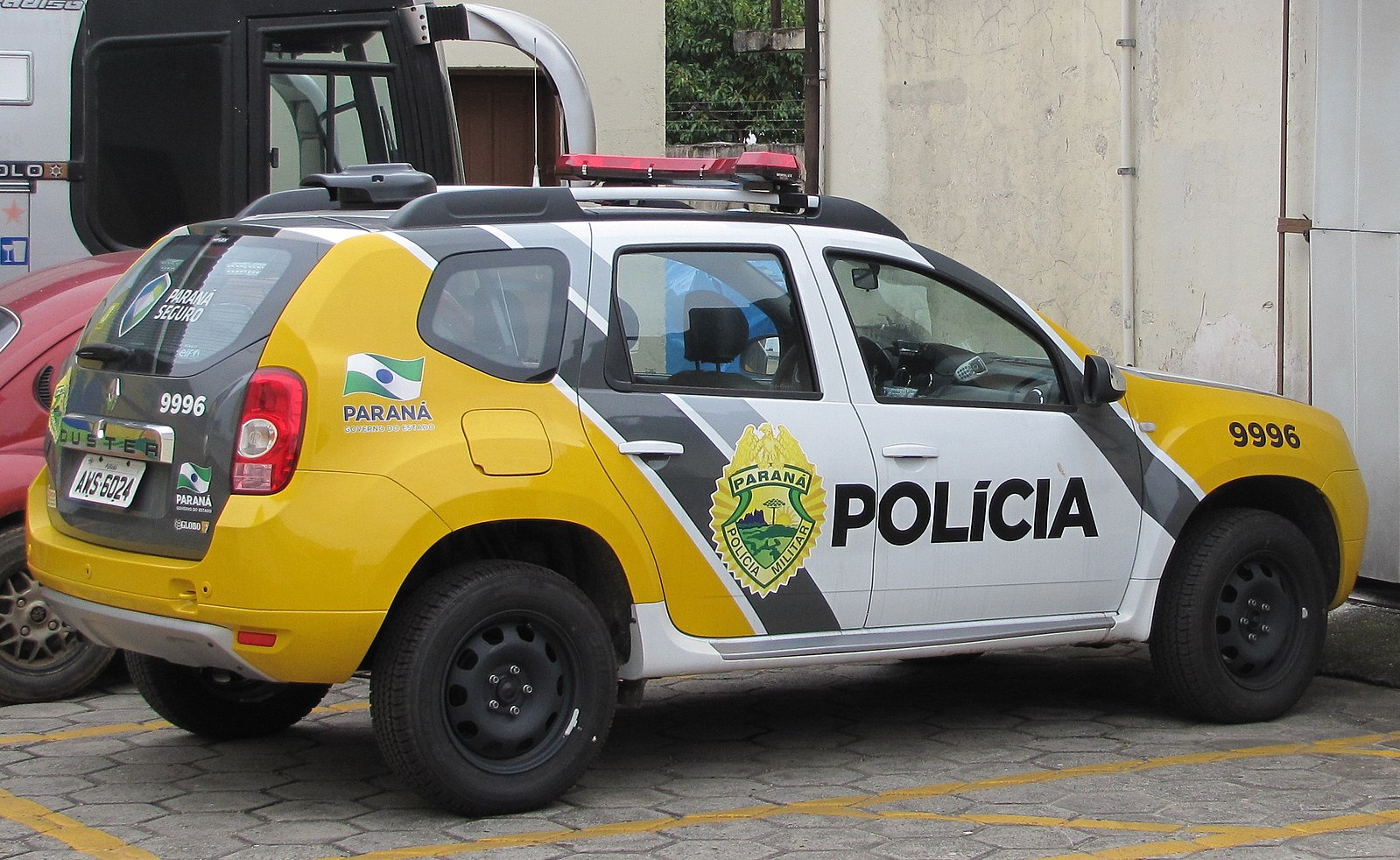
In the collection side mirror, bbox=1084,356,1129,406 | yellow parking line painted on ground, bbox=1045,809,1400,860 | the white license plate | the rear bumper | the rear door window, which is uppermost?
the rear door window

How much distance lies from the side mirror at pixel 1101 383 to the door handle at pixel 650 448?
5.14ft

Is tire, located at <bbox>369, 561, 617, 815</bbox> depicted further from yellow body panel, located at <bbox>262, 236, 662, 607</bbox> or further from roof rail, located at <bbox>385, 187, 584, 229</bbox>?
roof rail, located at <bbox>385, 187, 584, 229</bbox>

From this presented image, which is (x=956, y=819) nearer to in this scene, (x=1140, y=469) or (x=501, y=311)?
(x=1140, y=469)

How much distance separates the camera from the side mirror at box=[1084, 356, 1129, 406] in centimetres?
617

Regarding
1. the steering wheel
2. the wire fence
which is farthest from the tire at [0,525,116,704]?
the wire fence

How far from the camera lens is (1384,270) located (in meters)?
7.94

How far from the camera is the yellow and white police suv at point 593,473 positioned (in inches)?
196

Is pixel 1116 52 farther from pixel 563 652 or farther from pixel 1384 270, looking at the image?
pixel 563 652

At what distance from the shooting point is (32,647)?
6.78 meters

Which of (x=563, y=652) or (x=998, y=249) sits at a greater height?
(x=998, y=249)

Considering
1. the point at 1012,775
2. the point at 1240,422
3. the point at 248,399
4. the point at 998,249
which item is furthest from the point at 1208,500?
the point at 998,249

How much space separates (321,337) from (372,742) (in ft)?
5.97

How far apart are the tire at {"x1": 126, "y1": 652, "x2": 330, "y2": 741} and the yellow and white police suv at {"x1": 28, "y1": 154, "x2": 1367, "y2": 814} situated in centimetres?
1

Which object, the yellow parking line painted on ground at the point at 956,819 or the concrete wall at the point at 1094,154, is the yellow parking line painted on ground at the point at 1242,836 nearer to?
the yellow parking line painted on ground at the point at 956,819
